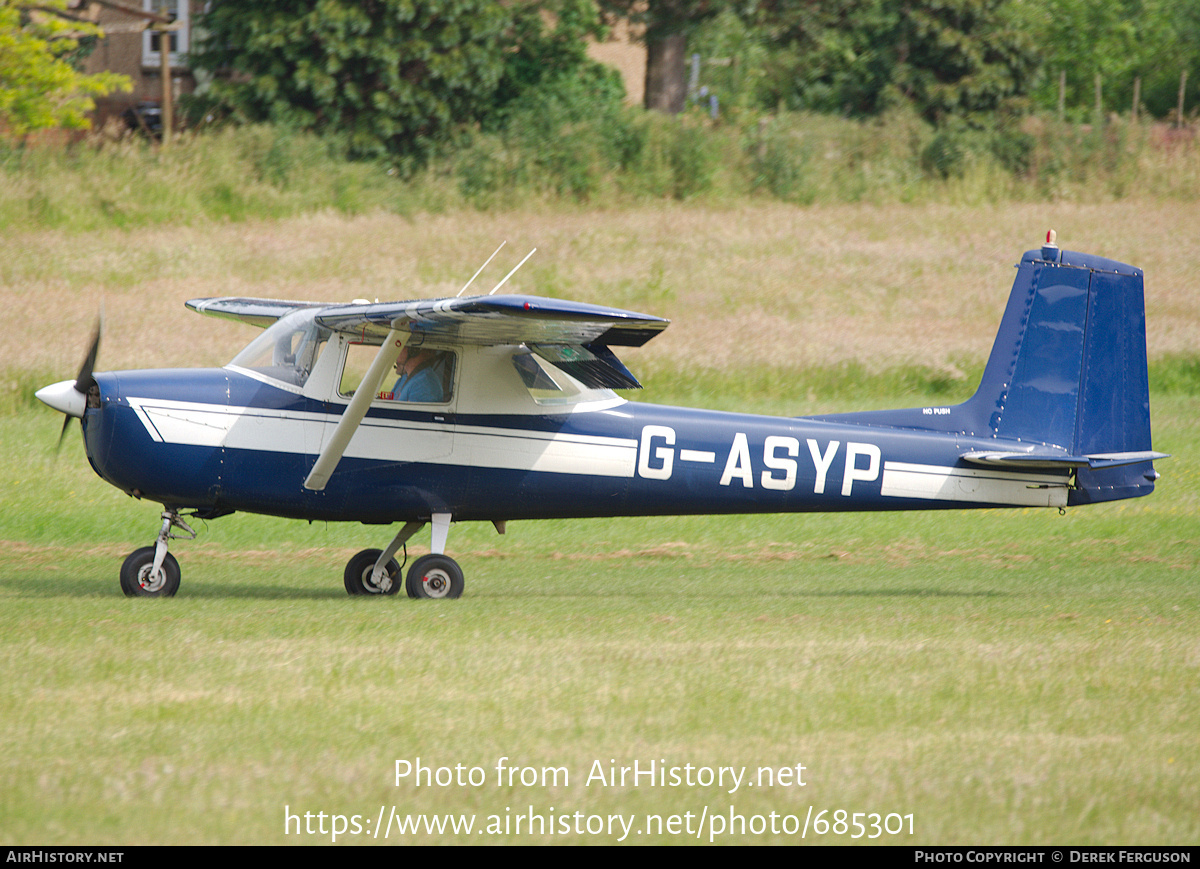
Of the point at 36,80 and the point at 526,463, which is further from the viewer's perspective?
the point at 36,80

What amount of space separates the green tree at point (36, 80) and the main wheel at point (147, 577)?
22560mm

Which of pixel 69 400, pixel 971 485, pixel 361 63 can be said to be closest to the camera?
pixel 69 400

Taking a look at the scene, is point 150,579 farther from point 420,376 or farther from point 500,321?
point 500,321

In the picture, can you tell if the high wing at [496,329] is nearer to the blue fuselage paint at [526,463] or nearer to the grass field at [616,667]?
the blue fuselage paint at [526,463]

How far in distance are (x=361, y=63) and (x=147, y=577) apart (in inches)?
990

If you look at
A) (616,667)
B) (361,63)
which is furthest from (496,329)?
(361,63)

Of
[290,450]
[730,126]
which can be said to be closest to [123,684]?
[290,450]

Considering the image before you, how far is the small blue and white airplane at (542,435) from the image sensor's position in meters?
9.87

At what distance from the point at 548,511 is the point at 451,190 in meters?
20.9

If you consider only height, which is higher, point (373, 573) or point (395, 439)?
point (395, 439)

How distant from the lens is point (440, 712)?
641 cm

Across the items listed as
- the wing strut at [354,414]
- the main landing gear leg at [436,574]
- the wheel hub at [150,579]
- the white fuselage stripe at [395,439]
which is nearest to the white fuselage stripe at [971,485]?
the white fuselage stripe at [395,439]

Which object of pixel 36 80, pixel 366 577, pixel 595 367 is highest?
pixel 36 80

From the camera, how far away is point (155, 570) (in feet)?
33.2
